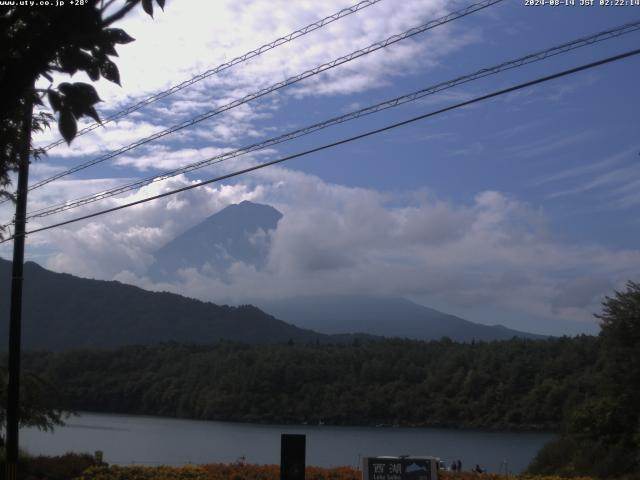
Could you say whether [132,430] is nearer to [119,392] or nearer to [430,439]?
[119,392]

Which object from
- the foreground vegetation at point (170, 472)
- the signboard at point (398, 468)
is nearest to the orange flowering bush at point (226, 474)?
the foreground vegetation at point (170, 472)

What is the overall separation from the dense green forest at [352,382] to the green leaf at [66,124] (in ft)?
107

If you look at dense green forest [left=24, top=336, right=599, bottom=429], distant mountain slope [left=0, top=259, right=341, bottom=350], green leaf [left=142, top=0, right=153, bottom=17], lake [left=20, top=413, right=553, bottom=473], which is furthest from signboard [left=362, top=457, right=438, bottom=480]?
distant mountain slope [left=0, top=259, right=341, bottom=350]

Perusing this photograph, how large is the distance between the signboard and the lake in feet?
41.8

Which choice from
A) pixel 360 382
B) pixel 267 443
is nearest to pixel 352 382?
pixel 360 382

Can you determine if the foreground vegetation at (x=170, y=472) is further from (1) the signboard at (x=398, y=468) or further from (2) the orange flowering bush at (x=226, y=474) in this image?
(1) the signboard at (x=398, y=468)

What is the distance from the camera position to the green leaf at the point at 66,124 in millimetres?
4680

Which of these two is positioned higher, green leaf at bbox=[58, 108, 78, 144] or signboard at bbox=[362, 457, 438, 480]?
green leaf at bbox=[58, 108, 78, 144]

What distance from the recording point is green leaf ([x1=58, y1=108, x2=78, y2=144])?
15.4 ft

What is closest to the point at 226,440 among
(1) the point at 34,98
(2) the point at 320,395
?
(2) the point at 320,395

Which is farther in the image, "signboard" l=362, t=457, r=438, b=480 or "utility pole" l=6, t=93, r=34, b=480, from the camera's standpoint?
"utility pole" l=6, t=93, r=34, b=480

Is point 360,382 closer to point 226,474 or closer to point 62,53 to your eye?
point 226,474

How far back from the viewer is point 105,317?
5157 inches

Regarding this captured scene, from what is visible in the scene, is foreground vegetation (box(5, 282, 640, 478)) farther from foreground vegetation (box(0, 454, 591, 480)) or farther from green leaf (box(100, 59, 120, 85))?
green leaf (box(100, 59, 120, 85))
